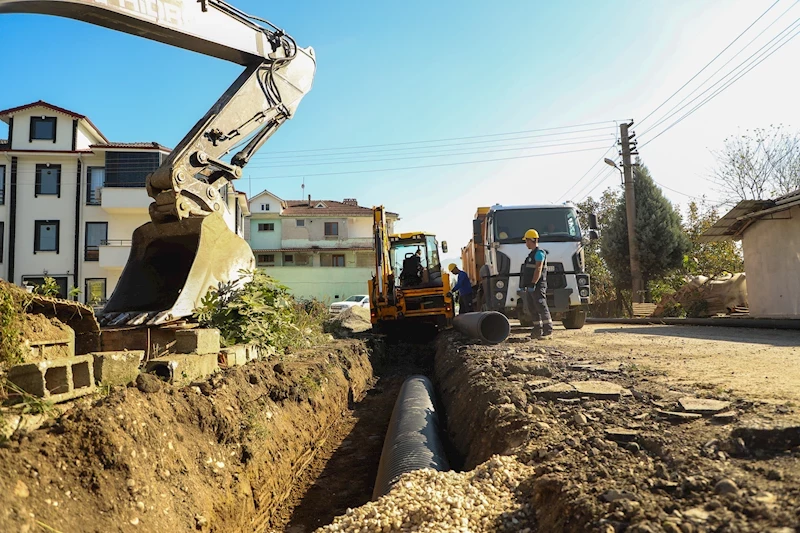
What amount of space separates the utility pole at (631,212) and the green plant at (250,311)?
52.9ft

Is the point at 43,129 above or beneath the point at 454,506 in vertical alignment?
above

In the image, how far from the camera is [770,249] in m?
14.1

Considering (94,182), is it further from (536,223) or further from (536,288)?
(536,288)

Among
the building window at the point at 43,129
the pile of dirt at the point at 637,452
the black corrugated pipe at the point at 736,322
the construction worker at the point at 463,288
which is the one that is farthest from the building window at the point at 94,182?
the pile of dirt at the point at 637,452

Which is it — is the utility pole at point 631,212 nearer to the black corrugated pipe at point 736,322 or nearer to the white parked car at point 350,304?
the black corrugated pipe at point 736,322

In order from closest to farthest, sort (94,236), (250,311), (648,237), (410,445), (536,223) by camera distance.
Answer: (410,445)
(250,311)
(536,223)
(648,237)
(94,236)

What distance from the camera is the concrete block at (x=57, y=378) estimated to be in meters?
3.11

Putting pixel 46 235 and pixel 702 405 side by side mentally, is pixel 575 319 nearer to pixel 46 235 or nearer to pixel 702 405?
pixel 702 405

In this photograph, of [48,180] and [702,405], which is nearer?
[702,405]

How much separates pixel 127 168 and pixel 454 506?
1070 inches

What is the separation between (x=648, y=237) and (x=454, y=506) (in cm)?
2261

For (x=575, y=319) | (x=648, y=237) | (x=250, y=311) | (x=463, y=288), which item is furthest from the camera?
(x=648, y=237)

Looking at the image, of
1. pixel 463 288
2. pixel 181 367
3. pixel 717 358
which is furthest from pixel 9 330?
pixel 463 288

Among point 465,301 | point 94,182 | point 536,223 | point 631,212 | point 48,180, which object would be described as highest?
point 48,180
